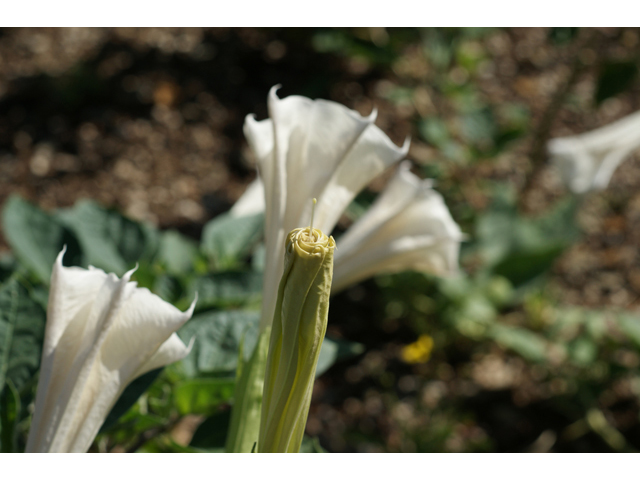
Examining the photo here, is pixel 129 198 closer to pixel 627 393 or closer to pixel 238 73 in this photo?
pixel 238 73

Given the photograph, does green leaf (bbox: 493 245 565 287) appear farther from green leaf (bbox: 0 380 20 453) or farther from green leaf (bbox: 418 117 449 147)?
green leaf (bbox: 0 380 20 453)

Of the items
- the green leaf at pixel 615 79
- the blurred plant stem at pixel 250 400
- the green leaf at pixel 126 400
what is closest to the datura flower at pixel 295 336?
the blurred plant stem at pixel 250 400

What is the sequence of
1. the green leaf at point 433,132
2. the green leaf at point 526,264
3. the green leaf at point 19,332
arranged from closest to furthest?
the green leaf at point 19,332 < the green leaf at point 526,264 < the green leaf at point 433,132

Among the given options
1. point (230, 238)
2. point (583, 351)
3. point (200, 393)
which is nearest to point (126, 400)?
point (200, 393)

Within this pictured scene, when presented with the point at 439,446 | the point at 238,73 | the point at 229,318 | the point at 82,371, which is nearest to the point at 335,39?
the point at 238,73

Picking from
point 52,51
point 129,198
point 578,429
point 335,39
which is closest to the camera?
point 578,429

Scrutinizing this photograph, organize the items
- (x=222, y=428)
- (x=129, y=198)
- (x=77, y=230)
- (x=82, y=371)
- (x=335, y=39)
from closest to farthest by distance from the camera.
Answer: (x=82, y=371), (x=222, y=428), (x=77, y=230), (x=129, y=198), (x=335, y=39)

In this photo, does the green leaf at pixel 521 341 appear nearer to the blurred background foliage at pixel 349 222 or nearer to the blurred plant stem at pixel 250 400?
the blurred background foliage at pixel 349 222
